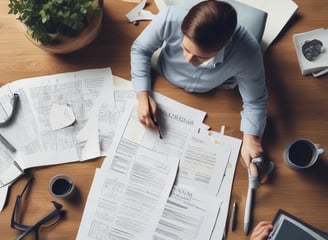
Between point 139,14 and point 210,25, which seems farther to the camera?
point 139,14

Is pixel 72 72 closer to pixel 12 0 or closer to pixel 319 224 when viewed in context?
pixel 12 0

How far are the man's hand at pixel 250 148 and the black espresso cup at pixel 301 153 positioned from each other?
0.23ft

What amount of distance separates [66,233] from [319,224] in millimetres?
629

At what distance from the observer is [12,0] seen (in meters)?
1.08

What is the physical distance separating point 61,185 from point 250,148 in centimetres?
49

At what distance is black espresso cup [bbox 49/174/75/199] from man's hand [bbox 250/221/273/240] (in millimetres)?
459

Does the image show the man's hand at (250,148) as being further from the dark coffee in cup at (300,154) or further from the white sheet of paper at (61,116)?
the white sheet of paper at (61,116)

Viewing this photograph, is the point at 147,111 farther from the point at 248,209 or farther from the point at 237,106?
the point at 248,209

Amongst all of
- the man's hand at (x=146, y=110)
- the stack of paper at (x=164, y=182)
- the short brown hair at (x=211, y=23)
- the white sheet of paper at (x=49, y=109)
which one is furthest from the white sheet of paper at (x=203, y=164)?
the short brown hair at (x=211, y=23)

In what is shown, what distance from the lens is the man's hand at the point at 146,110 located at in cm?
113

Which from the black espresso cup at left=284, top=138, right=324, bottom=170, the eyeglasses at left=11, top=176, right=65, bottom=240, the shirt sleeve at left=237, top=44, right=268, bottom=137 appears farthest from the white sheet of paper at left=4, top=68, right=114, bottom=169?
the black espresso cup at left=284, top=138, right=324, bottom=170

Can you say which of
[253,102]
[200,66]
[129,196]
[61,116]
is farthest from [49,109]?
[253,102]

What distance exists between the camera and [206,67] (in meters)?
1.06

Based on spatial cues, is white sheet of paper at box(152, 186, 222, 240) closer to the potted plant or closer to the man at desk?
the man at desk
